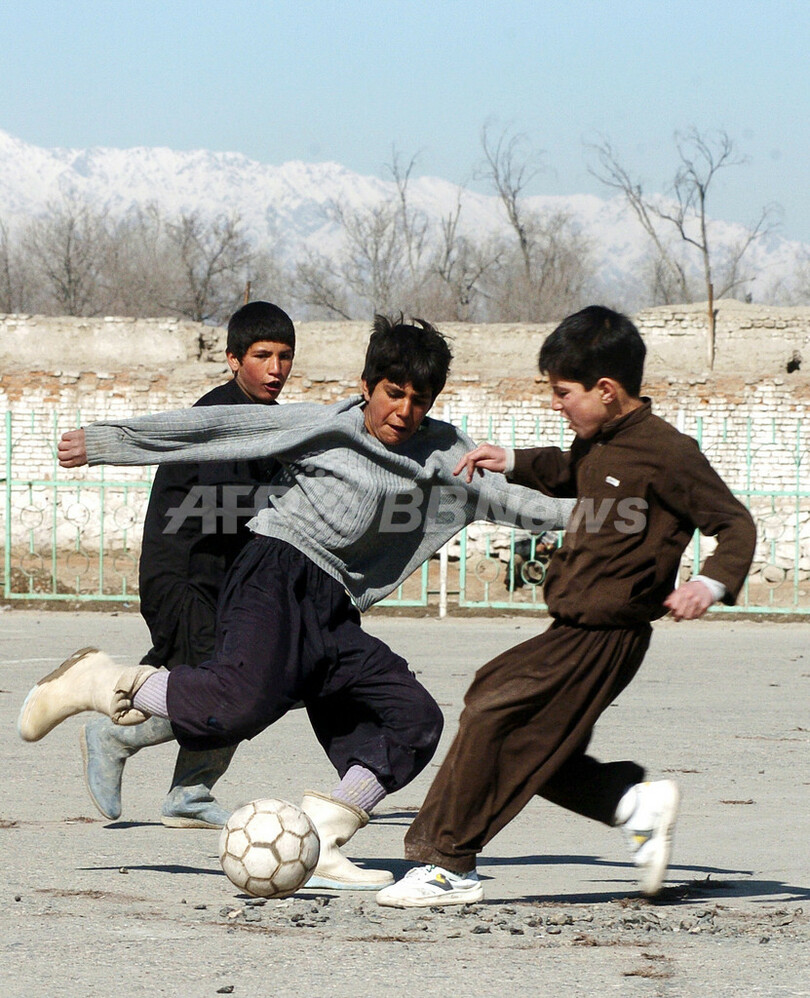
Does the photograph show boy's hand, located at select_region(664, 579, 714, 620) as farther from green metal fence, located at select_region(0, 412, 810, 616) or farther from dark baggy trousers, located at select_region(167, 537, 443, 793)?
green metal fence, located at select_region(0, 412, 810, 616)

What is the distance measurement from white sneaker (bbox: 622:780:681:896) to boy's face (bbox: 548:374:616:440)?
0.99m

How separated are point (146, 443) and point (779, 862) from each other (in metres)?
2.47

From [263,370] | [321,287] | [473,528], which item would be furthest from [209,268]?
[263,370]

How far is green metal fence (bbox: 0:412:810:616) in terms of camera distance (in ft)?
57.5

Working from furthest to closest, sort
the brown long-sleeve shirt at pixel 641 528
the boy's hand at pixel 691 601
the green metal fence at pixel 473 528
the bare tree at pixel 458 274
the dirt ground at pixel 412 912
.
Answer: the bare tree at pixel 458 274
the green metal fence at pixel 473 528
the brown long-sleeve shirt at pixel 641 528
the boy's hand at pixel 691 601
the dirt ground at pixel 412 912

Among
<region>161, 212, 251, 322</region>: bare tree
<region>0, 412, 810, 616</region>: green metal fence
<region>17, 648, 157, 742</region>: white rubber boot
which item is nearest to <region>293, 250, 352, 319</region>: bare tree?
<region>161, 212, 251, 322</region>: bare tree

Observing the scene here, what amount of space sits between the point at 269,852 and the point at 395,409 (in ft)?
4.26

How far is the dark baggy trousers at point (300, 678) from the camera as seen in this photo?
4.08m

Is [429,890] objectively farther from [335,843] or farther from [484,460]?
[484,460]

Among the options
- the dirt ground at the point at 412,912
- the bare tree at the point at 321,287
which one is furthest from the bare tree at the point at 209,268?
the dirt ground at the point at 412,912

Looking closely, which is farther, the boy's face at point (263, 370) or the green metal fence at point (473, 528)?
the green metal fence at point (473, 528)

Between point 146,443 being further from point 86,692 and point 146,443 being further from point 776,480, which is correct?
point 776,480

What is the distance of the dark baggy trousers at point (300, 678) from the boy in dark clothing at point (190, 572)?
0.68m

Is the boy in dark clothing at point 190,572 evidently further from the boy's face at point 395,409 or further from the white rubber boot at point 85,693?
the boy's face at point 395,409
